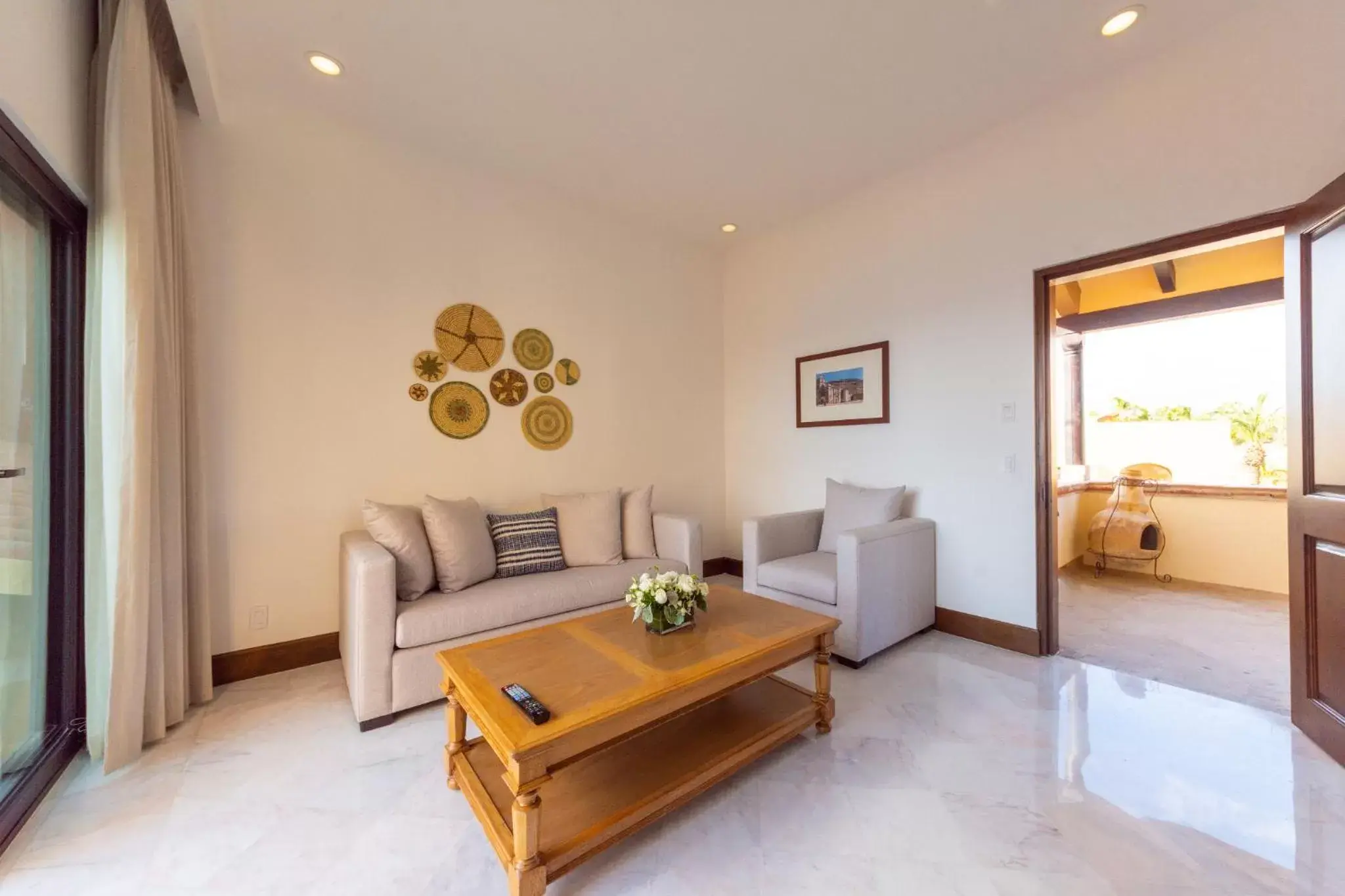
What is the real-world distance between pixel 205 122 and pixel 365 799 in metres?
3.01

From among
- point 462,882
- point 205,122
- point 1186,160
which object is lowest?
point 462,882

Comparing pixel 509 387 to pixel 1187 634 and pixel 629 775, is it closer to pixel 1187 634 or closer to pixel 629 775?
pixel 629 775

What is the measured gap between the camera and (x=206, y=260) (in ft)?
8.00

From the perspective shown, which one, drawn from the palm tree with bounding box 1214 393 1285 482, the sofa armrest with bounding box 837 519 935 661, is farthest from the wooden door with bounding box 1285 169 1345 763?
the palm tree with bounding box 1214 393 1285 482

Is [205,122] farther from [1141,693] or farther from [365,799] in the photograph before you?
[1141,693]

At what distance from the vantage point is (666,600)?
6.12ft

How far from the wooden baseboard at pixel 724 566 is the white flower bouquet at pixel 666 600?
243 cm

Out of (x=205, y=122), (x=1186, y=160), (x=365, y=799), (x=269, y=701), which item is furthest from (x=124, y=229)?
(x=1186, y=160)

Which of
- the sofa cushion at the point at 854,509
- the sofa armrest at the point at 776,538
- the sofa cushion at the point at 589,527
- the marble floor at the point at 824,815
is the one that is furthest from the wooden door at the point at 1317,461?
the sofa cushion at the point at 589,527

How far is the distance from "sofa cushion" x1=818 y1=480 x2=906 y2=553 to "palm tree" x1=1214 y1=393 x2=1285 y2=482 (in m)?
3.54

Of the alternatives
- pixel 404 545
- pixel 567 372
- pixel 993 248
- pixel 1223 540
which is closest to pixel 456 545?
pixel 404 545

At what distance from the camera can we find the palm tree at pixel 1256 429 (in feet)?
14.1

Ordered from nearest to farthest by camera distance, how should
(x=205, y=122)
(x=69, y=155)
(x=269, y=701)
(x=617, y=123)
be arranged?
1. (x=69, y=155)
2. (x=269, y=701)
3. (x=205, y=122)
4. (x=617, y=123)

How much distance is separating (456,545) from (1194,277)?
5.51 meters
